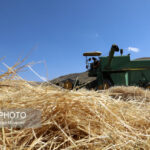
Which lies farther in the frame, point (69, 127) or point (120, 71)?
point (120, 71)

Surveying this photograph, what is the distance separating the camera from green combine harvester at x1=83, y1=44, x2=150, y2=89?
5.84m

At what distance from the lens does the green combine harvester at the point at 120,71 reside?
584 cm

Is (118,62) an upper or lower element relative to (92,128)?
upper

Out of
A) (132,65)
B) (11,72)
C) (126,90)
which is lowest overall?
(126,90)

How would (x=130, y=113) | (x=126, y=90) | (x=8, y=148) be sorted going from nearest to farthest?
(x=8, y=148), (x=130, y=113), (x=126, y=90)

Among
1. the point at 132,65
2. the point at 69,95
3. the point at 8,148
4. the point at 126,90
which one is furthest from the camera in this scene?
the point at 132,65

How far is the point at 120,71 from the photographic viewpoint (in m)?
6.04

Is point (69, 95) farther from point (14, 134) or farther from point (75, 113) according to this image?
point (14, 134)

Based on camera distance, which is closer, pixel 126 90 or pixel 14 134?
pixel 14 134

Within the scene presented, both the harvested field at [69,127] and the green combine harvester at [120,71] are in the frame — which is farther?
the green combine harvester at [120,71]

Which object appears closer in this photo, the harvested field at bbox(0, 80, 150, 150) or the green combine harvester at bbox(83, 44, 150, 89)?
the harvested field at bbox(0, 80, 150, 150)

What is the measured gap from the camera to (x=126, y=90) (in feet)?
8.77

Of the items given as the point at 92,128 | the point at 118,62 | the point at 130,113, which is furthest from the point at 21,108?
the point at 118,62

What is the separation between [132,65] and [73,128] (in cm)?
608
